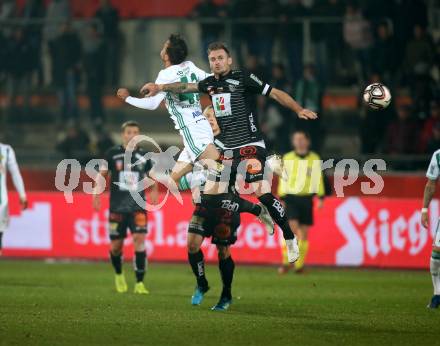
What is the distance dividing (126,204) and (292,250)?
Answer: 12.7 feet

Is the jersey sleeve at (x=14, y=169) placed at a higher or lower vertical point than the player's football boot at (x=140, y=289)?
higher

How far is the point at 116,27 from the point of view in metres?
22.8

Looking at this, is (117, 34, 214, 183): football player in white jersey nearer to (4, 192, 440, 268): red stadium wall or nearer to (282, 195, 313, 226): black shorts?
(282, 195, 313, 226): black shorts

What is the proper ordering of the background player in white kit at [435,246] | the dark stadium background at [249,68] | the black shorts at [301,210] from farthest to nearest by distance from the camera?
the dark stadium background at [249,68] → the black shorts at [301,210] → the background player in white kit at [435,246]

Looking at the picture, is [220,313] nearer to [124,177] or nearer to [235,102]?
[235,102]

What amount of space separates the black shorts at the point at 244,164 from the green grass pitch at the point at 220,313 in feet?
5.17

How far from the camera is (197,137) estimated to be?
11961 millimetres

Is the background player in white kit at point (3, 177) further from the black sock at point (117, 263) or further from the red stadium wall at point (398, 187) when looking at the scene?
the red stadium wall at point (398, 187)

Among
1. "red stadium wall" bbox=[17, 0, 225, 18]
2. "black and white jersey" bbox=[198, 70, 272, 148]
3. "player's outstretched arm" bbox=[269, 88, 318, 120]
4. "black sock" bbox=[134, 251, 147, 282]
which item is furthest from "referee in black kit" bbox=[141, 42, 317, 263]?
"red stadium wall" bbox=[17, 0, 225, 18]

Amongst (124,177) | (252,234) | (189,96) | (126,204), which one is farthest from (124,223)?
(252,234)

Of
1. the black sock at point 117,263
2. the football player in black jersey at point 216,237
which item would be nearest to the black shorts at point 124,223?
the black sock at point 117,263

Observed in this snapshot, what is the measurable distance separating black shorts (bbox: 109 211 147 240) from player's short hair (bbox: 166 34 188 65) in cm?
336

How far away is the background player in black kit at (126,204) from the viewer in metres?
14.6

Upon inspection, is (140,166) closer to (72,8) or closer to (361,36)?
(361,36)
